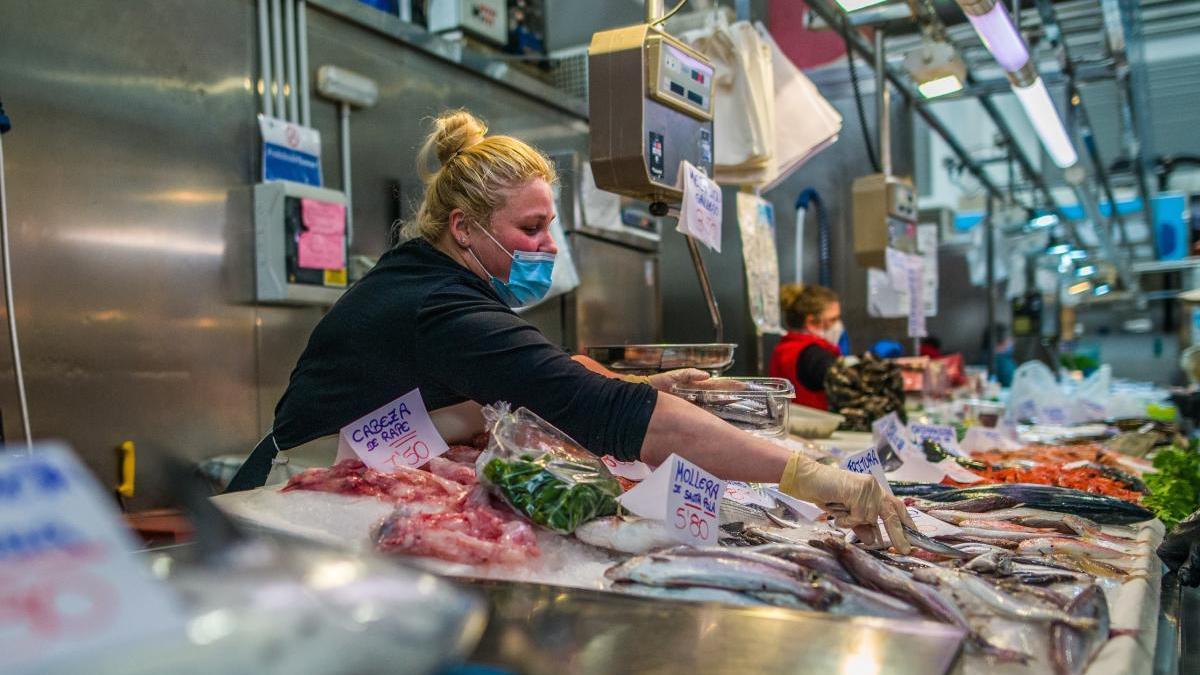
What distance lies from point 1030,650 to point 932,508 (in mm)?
1027

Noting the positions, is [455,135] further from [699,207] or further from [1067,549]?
[1067,549]

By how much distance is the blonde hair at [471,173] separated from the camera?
95.6 inches

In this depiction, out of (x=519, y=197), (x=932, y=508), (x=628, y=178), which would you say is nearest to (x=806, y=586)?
(x=932, y=508)

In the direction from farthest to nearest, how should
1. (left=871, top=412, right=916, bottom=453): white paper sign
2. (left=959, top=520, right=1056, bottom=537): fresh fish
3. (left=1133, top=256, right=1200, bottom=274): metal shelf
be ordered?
(left=1133, top=256, right=1200, bottom=274): metal shelf, (left=871, top=412, right=916, bottom=453): white paper sign, (left=959, top=520, right=1056, bottom=537): fresh fish

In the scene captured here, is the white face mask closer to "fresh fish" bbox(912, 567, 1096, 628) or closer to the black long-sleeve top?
the black long-sleeve top

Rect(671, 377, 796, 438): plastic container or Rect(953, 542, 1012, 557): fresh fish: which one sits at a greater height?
Rect(671, 377, 796, 438): plastic container

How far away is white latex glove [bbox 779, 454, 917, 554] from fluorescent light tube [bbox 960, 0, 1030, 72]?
253cm

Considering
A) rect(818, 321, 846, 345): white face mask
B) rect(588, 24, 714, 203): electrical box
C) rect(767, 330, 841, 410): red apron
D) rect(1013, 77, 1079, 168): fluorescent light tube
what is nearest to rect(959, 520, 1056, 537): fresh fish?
rect(588, 24, 714, 203): electrical box

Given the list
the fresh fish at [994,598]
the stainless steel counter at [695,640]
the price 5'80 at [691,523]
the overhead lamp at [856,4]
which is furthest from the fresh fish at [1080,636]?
the overhead lamp at [856,4]

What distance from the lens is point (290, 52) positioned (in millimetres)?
4238

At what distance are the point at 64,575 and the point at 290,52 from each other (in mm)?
3997

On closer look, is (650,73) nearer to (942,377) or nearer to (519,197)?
(519,197)

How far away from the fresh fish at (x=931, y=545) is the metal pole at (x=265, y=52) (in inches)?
132

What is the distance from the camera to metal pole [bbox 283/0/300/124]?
4.21 m
